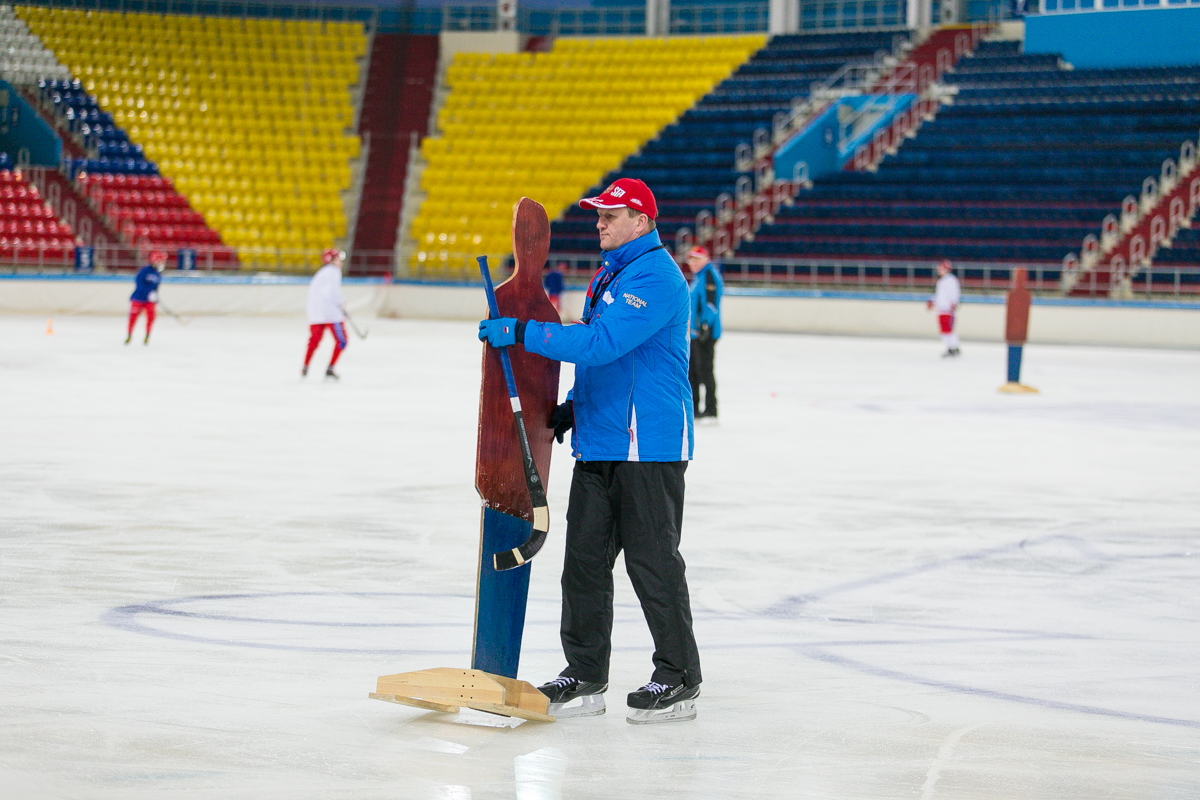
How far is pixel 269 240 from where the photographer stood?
34.1 m

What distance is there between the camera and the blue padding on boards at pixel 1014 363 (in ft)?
56.6

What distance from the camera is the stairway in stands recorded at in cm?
3550

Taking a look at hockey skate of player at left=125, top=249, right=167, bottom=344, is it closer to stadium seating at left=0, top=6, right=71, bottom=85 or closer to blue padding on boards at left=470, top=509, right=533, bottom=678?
stadium seating at left=0, top=6, right=71, bottom=85

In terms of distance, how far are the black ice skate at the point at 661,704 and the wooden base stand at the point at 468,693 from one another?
0.27m

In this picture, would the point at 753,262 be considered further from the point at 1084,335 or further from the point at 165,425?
the point at 165,425

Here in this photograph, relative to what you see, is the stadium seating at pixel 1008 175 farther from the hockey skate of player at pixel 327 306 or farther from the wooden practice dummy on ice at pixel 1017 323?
the hockey skate of player at pixel 327 306

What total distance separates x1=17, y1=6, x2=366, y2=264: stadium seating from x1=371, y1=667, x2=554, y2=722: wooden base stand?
98.4ft

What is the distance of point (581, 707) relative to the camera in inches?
186

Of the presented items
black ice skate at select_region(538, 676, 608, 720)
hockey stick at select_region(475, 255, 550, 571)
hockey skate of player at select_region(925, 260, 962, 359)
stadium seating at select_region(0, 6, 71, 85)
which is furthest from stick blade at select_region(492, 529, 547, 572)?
stadium seating at select_region(0, 6, 71, 85)

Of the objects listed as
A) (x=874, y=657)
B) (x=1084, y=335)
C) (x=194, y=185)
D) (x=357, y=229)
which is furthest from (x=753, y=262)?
(x=874, y=657)

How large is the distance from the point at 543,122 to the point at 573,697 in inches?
1312

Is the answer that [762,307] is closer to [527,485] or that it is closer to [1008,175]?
[1008,175]

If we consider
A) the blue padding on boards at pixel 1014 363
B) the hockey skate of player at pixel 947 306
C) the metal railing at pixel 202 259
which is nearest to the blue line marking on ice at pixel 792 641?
the blue padding on boards at pixel 1014 363

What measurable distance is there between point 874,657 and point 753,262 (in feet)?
83.8
